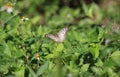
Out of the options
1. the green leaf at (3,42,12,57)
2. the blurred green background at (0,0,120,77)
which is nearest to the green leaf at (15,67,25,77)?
the blurred green background at (0,0,120,77)

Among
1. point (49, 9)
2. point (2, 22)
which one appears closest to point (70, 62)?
point (2, 22)

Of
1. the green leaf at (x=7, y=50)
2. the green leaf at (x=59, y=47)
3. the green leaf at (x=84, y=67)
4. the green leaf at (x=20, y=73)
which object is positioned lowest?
the green leaf at (x=84, y=67)

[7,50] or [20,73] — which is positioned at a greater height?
[7,50]

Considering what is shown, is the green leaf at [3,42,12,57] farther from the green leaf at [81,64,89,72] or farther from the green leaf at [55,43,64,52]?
the green leaf at [81,64,89,72]

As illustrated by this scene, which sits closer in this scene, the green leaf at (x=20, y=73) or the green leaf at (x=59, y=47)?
the green leaf at (x=20, y=73)

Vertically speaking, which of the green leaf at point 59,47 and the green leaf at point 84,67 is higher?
the green leaf at point 59,47

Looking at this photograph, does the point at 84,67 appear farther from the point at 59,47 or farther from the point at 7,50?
the point at 7,50

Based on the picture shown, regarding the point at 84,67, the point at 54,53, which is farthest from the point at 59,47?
the point at 84,67

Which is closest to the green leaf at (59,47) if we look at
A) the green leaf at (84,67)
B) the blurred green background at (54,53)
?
the blurred green background at (54,53)

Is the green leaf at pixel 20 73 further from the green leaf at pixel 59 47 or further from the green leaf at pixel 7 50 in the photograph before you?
the green leaf at pixel 59 47

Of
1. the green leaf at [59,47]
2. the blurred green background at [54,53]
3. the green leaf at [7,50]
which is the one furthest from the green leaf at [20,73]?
the green leaf at [59,47]

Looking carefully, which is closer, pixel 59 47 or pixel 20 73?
pixel 20 73
